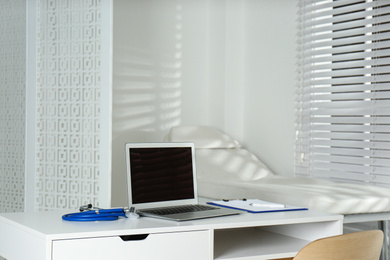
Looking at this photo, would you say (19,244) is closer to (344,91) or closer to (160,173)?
(160,173)

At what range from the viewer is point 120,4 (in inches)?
165

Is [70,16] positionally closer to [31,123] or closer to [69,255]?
[31,123]

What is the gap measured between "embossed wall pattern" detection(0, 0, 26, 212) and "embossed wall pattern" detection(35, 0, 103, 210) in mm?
240

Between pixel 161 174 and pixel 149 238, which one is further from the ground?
pixel 161 174

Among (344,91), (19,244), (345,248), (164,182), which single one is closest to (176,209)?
(164,182)

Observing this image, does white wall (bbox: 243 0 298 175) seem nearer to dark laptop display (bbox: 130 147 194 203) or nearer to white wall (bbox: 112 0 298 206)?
white wall (bbox: 112 0 298 206)

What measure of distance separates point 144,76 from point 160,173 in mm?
2400

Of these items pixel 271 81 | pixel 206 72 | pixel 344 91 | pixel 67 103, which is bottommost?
pixel 67 103

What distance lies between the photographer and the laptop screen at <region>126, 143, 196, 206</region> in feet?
6.35

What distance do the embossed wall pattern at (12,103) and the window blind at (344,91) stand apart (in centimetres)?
194

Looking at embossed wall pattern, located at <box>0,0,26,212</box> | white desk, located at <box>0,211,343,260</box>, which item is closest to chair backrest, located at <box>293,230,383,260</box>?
white desk, located at <box>0,211,343,260</box>

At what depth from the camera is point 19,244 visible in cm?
168

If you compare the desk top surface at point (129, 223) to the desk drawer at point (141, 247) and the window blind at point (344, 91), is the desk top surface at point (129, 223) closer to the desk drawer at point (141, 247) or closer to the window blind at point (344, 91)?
the desk drawer at point (141, 247)

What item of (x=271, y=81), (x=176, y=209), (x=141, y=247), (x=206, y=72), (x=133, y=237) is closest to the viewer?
(x=141, y=247)
